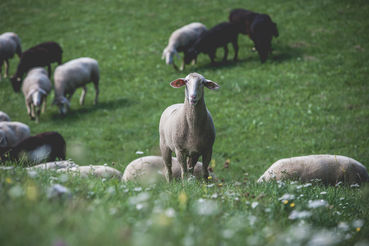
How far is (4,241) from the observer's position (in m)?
1.77

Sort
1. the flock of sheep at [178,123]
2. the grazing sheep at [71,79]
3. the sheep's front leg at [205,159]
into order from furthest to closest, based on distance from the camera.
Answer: the grazing sheep at [71,79], the sheep's front leg at [205,159], the flock of sheep at [178,123]

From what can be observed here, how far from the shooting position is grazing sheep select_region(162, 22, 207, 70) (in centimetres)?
1519

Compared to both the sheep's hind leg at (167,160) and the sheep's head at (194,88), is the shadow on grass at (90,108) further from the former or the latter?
the sheep's head at (194,88)

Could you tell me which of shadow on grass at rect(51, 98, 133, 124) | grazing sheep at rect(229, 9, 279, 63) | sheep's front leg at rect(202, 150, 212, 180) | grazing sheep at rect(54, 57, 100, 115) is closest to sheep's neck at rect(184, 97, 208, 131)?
sheep's front leg at rect(202, 150, 212, 180)

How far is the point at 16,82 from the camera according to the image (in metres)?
14.7

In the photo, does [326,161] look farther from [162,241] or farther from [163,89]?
[163,89]

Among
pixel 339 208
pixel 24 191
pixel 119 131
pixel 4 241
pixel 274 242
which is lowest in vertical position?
pixel 119 131

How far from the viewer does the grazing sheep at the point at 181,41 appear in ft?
49.8

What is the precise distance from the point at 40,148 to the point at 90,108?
5.32 m

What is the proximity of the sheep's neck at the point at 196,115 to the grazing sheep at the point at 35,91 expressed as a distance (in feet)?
29.6

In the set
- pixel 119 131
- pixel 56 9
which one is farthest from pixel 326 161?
pixel 56 9

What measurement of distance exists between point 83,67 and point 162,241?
12875mm

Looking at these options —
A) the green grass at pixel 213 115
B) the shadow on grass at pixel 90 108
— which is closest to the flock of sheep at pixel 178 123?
the shadow on grass at pixel 90 108

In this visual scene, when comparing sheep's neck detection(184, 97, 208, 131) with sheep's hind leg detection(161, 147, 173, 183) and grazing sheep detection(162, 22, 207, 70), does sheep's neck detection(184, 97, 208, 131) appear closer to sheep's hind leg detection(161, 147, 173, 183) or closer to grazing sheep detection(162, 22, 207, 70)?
sheep's hind leg detection(161, 147, 173, 183)
